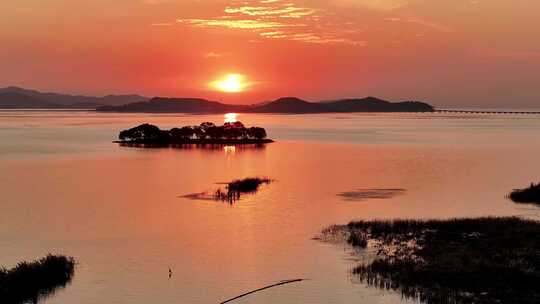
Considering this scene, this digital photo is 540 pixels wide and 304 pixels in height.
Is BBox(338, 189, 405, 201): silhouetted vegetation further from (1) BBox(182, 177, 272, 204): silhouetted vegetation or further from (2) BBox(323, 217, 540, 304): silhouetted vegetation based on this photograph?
(2) BBox(323, 217, 540, 304): silhouetted vegetation

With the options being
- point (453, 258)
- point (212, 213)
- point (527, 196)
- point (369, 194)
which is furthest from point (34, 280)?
point (527, 196)

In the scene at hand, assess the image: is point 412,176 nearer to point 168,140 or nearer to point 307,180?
point 307,180

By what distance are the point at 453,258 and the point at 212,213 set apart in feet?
95.8

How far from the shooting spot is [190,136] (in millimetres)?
190250

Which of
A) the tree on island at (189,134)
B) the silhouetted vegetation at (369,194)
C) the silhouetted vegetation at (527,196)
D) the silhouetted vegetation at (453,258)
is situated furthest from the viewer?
the tree on island at (189,134)

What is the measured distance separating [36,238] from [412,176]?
212 ft

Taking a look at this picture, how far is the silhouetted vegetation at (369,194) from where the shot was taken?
74938mm

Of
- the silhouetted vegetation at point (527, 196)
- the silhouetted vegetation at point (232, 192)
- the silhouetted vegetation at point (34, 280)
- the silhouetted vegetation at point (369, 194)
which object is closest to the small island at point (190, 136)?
the silhouetted vegetation at point (232, 192)

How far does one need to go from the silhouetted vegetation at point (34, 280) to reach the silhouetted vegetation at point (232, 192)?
32585mm

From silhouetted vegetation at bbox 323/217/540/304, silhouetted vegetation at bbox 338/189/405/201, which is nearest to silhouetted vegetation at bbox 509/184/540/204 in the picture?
silhouetted vegetation at bbox 338/189/405/201

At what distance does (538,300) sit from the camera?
102 feet

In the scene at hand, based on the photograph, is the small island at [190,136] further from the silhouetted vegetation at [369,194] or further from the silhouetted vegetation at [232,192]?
the silhouetted vegetation at [369,194]

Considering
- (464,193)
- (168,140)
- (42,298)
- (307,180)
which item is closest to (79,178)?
(307,180)

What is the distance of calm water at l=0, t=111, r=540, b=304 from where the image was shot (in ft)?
123
